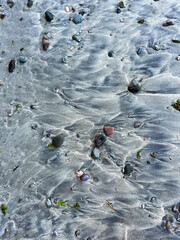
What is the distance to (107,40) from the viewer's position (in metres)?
3.21

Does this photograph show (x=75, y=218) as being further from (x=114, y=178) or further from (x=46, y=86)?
(x=46, y=86)

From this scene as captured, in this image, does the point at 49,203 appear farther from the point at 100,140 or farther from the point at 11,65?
the point at 11,65

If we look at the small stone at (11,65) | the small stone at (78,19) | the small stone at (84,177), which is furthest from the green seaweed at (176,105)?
the small stone at (11,65)

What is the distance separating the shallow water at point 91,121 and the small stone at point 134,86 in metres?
0.08

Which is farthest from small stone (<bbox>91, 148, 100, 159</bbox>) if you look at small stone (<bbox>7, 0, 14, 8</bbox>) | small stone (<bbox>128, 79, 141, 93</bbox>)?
small stone (<bbox>7, 0, 14, 8</bbox>)

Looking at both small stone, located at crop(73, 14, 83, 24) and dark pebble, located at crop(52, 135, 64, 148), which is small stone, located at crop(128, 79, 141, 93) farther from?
small stone, located at crop(73, 14, 83, 24)

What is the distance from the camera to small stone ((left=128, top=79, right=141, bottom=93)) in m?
2.89

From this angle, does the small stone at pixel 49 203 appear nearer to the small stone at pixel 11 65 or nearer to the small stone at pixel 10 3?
the small stone at pixel 11 65

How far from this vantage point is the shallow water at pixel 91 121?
2.68 m

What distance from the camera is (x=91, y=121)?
2934mm

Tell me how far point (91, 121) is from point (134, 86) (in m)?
0.85

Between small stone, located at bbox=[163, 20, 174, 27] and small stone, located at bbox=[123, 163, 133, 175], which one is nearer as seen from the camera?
small stone, located at bbox=[123, 163, 133, 175]

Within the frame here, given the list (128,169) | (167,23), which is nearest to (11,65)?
(128,169)

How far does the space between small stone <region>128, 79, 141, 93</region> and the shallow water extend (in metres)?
0.08
